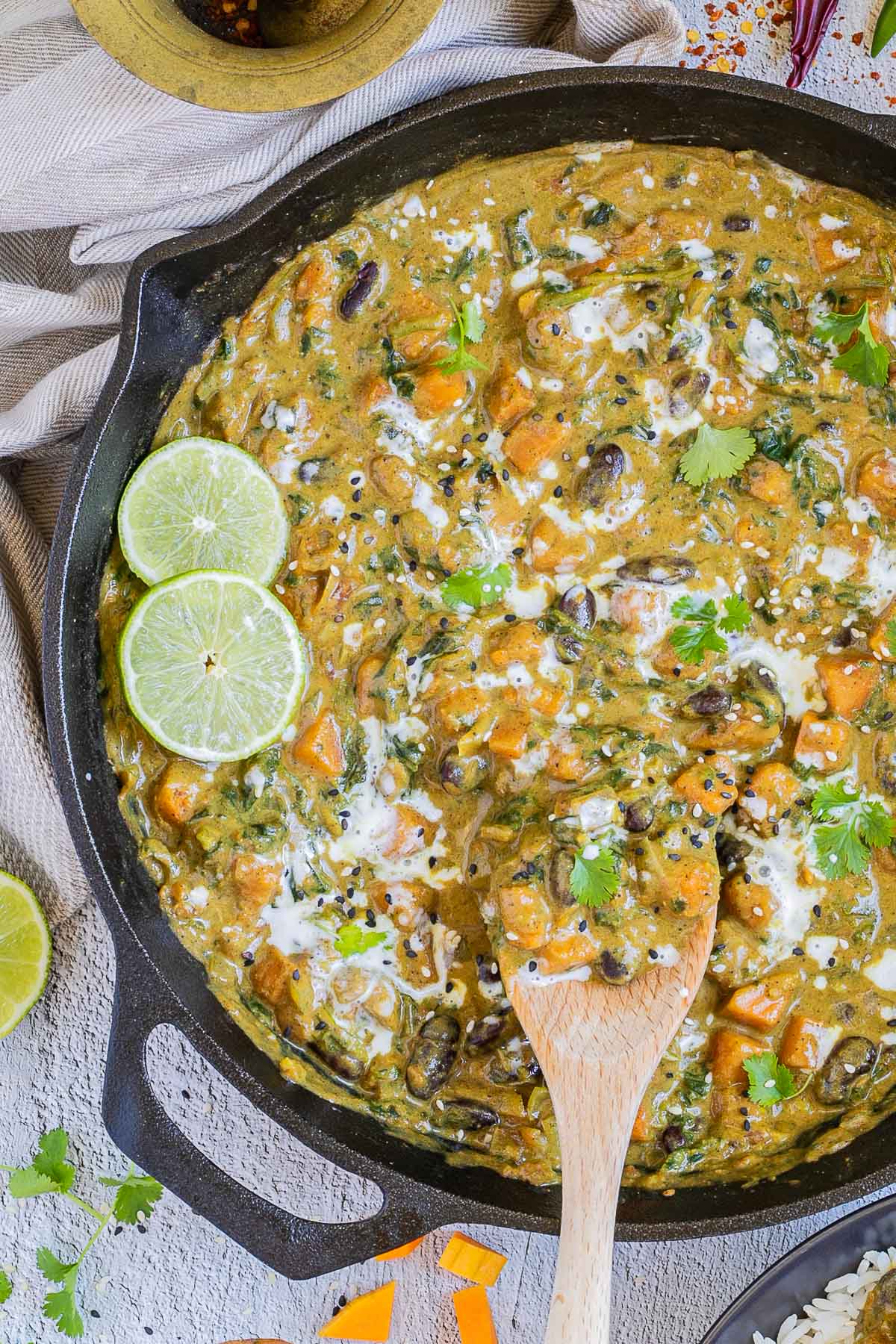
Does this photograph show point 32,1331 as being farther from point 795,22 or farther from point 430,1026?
point 795,22

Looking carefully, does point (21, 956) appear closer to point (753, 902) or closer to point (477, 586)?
point (477, 586)

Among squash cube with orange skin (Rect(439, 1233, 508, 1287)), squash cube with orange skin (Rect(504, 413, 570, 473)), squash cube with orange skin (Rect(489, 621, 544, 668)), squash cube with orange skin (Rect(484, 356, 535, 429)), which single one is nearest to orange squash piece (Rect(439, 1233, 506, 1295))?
squash cube with orange skin (Rect(439, 1233, 508, 1287))

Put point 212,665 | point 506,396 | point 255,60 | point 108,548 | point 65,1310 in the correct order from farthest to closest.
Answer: point 65,1310, point 108,548, point 506,396, point 212,665, point 255,60

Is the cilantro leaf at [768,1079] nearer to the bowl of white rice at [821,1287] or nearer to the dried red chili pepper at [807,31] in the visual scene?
the bowl of white rice at [821,1287]

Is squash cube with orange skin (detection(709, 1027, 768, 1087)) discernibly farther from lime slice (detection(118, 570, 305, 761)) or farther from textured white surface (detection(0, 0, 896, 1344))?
lime slice (detection(118, 570, 305, 761))

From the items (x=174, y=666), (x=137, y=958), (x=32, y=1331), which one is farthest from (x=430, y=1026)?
(x=32, y=1331)

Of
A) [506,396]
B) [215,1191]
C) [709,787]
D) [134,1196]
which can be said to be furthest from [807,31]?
[134,1196]

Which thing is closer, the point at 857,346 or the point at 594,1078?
the point at 594,1078
